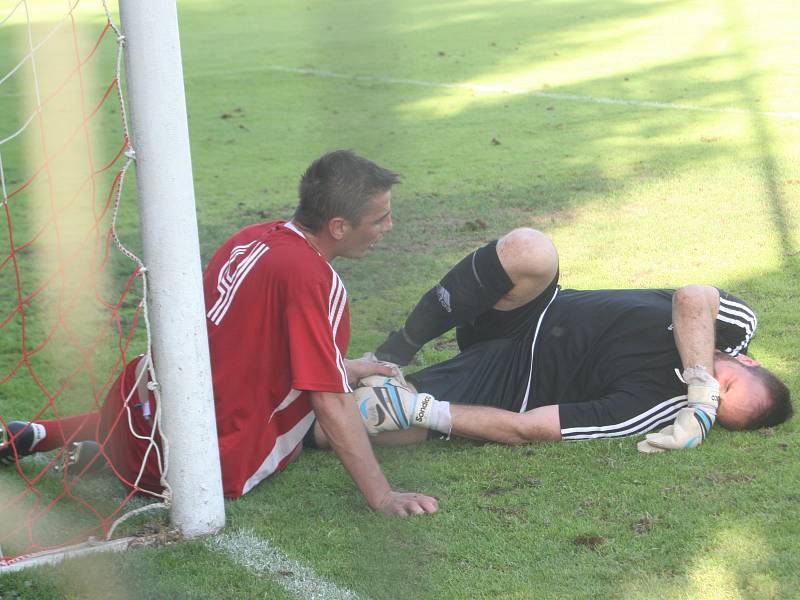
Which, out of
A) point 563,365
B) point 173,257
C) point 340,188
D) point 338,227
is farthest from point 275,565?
point 563,365

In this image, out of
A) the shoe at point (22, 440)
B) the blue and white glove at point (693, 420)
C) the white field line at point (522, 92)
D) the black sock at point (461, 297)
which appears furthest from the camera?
the white field line at point (522, 92)

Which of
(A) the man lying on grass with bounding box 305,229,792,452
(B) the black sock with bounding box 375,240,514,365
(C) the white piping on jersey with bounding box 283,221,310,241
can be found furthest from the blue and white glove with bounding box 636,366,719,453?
(C) the white piping on jersey with bounding box 283,221,310,241

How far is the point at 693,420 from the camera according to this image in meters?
3.49

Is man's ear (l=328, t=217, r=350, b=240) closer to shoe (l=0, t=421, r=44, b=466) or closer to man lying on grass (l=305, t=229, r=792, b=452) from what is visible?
man lying on grass (l=305, t=229, r=792, b=452)

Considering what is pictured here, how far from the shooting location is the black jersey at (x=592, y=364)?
364 centimetres

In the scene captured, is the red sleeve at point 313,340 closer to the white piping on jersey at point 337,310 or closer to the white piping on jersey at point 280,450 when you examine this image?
the white piping on jersey at point 337,310

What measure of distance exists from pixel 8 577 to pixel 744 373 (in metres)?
2.43

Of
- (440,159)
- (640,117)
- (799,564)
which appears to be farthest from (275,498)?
(640,117)

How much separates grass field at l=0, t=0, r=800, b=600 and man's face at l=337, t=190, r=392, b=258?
0.75 meters

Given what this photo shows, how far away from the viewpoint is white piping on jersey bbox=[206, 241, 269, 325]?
329 centimetres

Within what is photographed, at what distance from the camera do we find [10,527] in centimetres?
326

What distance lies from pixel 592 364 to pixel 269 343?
122 centimetres

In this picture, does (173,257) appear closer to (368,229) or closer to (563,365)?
(368,229)

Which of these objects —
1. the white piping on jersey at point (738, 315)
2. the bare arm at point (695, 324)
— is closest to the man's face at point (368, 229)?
the bare arm at point (695, 324)
